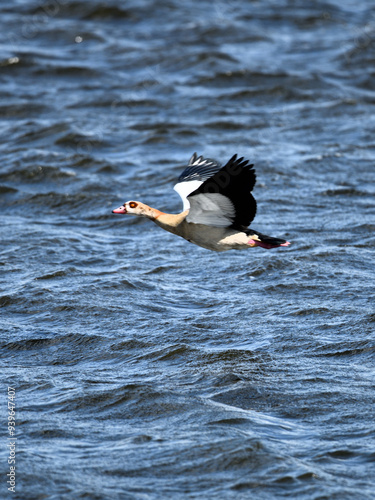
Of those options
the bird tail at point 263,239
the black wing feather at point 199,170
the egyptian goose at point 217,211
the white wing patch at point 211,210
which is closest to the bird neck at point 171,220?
the egyptian goose at point 217,211

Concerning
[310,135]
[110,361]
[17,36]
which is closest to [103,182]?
[310,135]

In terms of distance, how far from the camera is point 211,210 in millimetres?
8102

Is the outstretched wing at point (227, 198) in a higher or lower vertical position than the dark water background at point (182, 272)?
higher

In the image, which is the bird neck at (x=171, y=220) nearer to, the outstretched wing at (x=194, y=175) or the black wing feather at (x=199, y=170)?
the outstretched wing at (x=194, y=175)

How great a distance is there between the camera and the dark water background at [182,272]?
249 inches

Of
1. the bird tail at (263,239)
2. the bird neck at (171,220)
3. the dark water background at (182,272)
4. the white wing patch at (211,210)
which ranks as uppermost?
the white wing patch at (211,210)

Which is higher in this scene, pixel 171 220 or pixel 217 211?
pixel 217 211

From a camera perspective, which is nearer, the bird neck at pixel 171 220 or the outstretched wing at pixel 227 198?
the outstretched wing at pixel 227 198

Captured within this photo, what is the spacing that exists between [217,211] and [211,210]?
6cm

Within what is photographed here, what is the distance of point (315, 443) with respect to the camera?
6391 millimetres

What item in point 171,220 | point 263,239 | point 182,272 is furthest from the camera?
point 182,272

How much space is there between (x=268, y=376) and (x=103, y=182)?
6.76 m

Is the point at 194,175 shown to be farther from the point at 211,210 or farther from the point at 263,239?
the point at 263,239

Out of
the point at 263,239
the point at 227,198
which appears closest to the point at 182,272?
the point at 263,239
